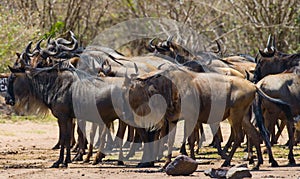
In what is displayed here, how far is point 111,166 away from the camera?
12.2m

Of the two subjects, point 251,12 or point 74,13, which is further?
point 74,13

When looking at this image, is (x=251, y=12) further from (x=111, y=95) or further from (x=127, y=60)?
(x=111, y=95)

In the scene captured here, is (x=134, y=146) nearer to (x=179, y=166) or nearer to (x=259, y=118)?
(x=259, y=118)

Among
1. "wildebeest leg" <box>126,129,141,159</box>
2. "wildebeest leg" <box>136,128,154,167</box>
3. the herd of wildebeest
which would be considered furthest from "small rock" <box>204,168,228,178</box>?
"wildebeest leg" <box>126,129,141,159</box>

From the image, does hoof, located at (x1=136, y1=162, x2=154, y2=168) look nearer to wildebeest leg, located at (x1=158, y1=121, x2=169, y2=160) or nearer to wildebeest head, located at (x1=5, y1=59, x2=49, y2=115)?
wildebeest leg, located at (x1=158, y1=121, x2=169, y2=160)

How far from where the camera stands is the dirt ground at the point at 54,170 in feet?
34.7

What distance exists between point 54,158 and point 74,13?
625 inches

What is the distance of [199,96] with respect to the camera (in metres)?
11.6

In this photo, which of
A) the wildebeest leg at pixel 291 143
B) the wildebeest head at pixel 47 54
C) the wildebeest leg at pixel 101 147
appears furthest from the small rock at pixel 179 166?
the wildebeest head at pixel 47 54

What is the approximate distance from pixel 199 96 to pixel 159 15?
58.4 feet

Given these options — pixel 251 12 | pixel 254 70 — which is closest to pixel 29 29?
pixel 251 12

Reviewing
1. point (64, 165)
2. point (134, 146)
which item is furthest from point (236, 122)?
point (64, 165)

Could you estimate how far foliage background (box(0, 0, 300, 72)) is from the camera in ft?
74.1

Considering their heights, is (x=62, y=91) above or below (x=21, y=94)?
above
